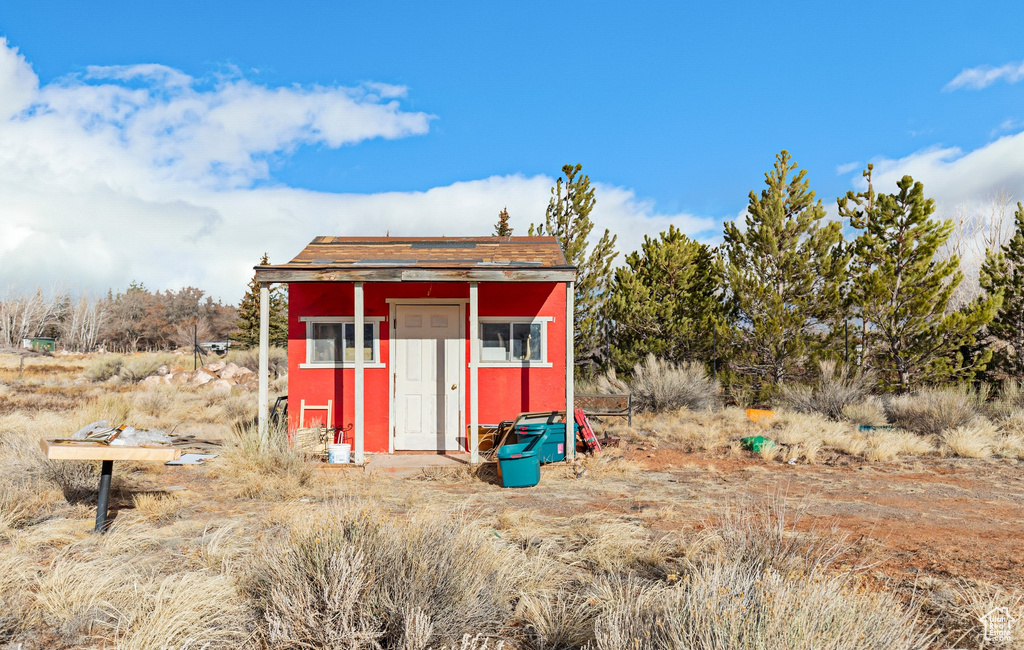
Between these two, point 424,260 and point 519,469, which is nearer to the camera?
point 519,469

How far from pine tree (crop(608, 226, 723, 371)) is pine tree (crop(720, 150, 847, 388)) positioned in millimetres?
878

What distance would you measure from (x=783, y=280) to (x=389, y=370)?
10.4m

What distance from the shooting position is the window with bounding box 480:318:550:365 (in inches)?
417

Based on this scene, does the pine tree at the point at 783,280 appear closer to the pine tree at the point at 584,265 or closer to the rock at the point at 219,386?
the pine tree at the point at 584,265

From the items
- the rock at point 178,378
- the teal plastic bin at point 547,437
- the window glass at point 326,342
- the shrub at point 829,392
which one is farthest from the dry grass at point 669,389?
the rock at point 178,378

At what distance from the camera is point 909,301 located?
14.3 m

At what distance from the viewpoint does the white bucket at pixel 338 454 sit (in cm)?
927

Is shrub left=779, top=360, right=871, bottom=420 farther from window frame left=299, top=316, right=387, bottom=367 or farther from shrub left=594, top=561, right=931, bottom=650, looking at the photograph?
shrub left=594, top=561, right=931, bottom=650

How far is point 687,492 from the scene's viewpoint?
25.5ft

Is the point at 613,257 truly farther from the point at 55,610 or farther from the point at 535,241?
the point at 55,610

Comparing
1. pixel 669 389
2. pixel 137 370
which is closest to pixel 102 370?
pixel 137 370

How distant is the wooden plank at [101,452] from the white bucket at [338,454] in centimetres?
376

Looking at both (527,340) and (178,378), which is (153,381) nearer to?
(178,378)

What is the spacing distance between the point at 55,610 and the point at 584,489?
555 cm
